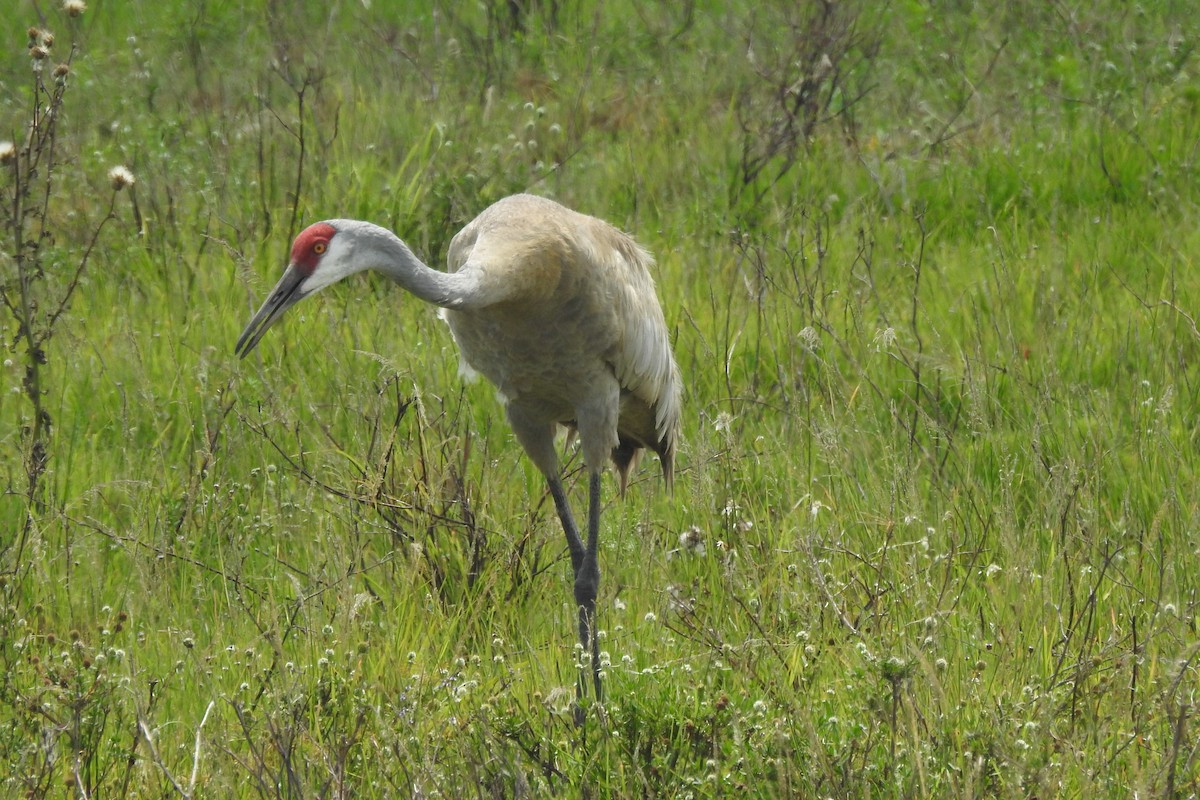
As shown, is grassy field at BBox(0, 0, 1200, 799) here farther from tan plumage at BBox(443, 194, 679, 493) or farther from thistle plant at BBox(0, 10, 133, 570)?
tan plumage at BBox(443, 194, 679, 493)

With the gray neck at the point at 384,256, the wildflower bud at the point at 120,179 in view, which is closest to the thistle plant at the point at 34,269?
the wildflower bud at the point at 120,179

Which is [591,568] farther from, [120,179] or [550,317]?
[120,179]

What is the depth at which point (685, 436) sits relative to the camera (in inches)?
213

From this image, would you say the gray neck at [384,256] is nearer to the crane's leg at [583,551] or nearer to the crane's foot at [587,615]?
the crane's foot at [587,615]

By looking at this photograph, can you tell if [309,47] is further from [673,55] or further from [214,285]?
[214,285]

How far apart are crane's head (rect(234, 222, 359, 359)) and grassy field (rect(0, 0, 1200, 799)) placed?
2.07ft

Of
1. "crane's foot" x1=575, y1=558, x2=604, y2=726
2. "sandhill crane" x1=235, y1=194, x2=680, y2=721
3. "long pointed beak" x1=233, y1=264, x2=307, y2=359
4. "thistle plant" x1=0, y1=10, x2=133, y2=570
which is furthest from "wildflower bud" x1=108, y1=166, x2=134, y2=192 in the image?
"crane's foot" x1=575, y1=558, x2=604, y2=726

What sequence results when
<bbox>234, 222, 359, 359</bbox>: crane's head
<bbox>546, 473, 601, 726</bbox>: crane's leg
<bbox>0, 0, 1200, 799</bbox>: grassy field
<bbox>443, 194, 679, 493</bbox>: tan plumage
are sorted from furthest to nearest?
1. <bbox>546, 473, 601, 726</bbox>: crane's leg
2. <bbox>443, 194, 679, 493</bbox>: tan plumage
3. <bbox>234, 222, 359, 359</bbox>: crane's head
4. <bbox>0, 0, 1200, 799</bbox>: grassy field

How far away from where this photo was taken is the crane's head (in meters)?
3.63

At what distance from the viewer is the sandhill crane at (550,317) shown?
12.0ft

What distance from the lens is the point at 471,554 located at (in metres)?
4.29

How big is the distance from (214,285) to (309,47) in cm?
350

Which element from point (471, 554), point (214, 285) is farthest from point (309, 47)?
point (471, 554)

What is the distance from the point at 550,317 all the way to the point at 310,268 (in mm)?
846
